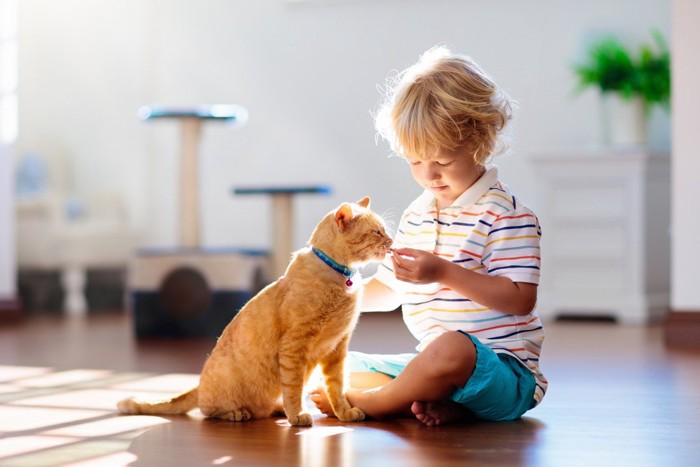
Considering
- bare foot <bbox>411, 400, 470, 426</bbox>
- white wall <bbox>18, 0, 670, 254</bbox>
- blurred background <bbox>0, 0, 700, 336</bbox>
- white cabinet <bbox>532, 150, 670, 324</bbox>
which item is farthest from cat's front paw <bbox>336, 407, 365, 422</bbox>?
white wall <bbox>18, 0, 670, 254</bbox>

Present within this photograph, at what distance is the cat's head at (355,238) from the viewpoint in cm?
185

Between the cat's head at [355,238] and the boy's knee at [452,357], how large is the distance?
19 centimetres

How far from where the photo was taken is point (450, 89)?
1938mm

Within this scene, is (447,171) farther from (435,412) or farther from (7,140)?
(7,140)

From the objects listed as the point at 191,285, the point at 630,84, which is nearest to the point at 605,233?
the point at 630,84

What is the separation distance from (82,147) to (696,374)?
13.7ft

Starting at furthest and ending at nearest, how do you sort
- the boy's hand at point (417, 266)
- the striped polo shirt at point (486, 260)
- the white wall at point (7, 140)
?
the white wall at point (7, 140), the striped polo shirt at point (486, 260), the boy's hand at point (417, 266)

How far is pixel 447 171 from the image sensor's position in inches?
77.0

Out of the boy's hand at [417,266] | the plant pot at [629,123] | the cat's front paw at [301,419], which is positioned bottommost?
the cat's front paw at [301,419]

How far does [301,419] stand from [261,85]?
4.22 metres

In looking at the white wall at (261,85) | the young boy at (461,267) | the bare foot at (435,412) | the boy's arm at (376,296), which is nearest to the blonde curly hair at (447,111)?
the young boy at (461,267)

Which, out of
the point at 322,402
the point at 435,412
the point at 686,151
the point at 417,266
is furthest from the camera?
the point at 686,151

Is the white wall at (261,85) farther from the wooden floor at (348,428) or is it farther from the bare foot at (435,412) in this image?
the bare foot at (435,412)

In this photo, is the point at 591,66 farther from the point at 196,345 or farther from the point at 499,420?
the point at 499,420
